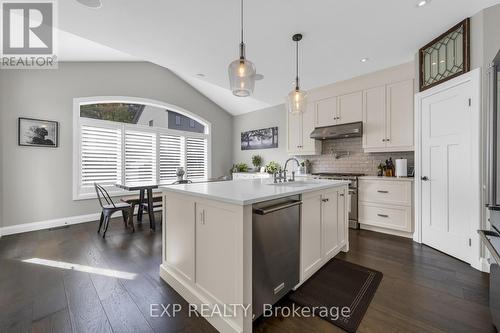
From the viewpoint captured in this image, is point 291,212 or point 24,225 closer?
point 291,212

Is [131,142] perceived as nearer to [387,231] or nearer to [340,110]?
[340,110]

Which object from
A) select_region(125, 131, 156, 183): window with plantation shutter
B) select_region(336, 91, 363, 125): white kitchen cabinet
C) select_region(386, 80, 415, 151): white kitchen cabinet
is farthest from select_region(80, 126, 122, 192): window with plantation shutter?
select_region(386, 80, 415, 151): white kitchen cabinet

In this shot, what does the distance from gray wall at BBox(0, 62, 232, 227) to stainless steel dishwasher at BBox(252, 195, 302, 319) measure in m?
4.33

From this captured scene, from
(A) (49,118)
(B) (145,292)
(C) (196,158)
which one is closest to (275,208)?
(B) (145,292)

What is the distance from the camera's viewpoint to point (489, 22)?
2.19 m

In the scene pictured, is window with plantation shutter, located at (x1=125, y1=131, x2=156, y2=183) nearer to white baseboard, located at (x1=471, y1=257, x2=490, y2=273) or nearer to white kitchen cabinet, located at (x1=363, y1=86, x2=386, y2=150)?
white kitchen cabinet, located at (x1=363, y1=86, x2=386, y2=150)

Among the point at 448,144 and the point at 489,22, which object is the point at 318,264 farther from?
the point at 489,22

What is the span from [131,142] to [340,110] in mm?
4575

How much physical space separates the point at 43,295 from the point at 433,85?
16.0 ft

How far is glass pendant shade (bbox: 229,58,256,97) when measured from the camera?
1881 millimetres

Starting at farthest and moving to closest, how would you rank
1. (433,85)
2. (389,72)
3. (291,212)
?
(389,72) → (433,85) → (291,212)

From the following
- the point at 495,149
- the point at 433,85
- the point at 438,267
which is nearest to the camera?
the point at 495,149

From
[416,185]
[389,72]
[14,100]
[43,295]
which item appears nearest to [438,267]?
[416,185]

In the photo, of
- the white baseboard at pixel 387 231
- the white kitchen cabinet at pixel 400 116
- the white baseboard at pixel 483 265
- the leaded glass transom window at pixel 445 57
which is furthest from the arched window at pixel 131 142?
the white baseboard at pixel 483 265
